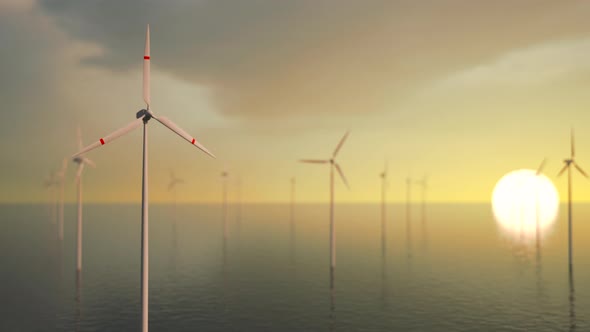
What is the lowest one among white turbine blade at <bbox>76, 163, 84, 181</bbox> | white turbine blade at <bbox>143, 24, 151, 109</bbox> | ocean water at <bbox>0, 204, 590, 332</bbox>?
ocean water at <bbox>0, 204, 590, 332</bbox>

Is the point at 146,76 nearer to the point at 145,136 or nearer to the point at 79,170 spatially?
the point at 145,136

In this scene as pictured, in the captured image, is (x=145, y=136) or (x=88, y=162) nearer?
(x=145, y=136)

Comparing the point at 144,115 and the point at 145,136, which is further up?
the point at 144,115

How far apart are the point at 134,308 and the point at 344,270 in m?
56.1

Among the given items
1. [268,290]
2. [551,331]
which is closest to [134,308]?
[268,290]

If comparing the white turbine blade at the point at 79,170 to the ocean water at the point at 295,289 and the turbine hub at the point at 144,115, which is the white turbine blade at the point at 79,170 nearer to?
the ocean water at the point at 295,289

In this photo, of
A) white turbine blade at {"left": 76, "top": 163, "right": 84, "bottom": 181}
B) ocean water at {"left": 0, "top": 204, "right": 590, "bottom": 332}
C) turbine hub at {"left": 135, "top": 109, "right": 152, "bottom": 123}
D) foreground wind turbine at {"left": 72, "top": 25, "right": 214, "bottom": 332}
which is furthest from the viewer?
white turbine blade at {"left": 76, "top": 163, "right": 84, "bottom": 181}

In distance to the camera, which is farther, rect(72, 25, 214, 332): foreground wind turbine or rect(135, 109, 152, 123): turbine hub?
rect(135, 109, 152, 123): turbine hub

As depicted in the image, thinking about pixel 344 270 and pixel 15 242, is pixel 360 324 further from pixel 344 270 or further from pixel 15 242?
pixel 15 242

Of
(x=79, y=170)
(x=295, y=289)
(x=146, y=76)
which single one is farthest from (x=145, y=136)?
(x=79, y=170)

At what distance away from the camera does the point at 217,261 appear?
133500mm

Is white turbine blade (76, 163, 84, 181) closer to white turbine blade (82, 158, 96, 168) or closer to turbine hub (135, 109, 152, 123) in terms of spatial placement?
white turbine blade (82, 158, 96, 168)

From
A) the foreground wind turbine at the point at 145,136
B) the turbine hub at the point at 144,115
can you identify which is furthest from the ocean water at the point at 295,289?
the turbine hub at the point at 144,115

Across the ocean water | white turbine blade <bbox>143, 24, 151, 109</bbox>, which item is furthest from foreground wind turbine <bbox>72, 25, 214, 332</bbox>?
the ocean water
